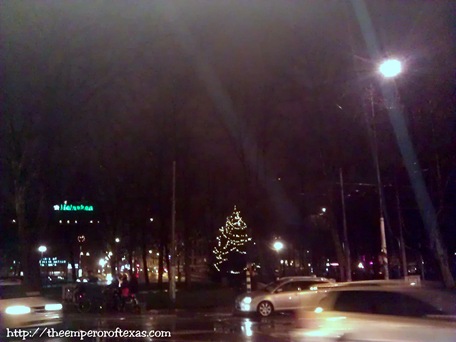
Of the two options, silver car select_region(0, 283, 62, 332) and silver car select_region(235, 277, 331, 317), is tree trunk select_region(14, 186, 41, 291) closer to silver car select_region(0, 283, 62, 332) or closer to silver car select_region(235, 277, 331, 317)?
silver car select_region(235, 277, 331, 317)

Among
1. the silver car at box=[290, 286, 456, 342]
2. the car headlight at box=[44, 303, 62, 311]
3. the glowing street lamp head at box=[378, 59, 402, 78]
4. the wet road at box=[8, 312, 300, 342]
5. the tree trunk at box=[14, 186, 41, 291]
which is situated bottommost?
the wet road at box=[8, 312, 300, 342]

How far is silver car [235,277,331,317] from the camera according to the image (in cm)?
2822

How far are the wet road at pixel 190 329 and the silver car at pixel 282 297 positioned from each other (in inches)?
21.9

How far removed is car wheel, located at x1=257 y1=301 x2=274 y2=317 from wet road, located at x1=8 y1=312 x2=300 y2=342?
33 centimetres

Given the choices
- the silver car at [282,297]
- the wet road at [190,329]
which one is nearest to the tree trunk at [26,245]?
the wet road at [190,329]

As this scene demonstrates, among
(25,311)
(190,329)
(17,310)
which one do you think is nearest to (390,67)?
(190,329)

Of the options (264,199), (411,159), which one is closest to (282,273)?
(264,199)

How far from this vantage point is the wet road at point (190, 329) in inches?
709

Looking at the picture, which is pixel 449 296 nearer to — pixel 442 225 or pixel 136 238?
pixel 442 225

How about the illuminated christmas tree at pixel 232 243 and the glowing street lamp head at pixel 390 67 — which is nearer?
the glowing street lamp head at pixel 390 67

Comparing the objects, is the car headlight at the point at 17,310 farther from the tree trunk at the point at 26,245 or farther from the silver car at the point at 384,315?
the tree trunk at the point at 26,245

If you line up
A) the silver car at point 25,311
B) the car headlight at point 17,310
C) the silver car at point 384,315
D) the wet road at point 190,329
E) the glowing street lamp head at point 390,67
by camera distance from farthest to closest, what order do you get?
the glowing street lamp head at point 390,67 < the wet road at point 190,329 < the car headlight at point 17,310 < the silver car at point 25,311 < the silver car at point 384,315

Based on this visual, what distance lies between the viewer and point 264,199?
53.1 metres

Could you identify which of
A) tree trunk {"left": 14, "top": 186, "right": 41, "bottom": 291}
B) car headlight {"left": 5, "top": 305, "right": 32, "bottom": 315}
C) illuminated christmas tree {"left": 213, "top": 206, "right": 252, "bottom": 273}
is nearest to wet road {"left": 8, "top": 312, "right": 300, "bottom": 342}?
car headlight {"left": 5, "top": 305, "right": 32, "bottom": 315}
